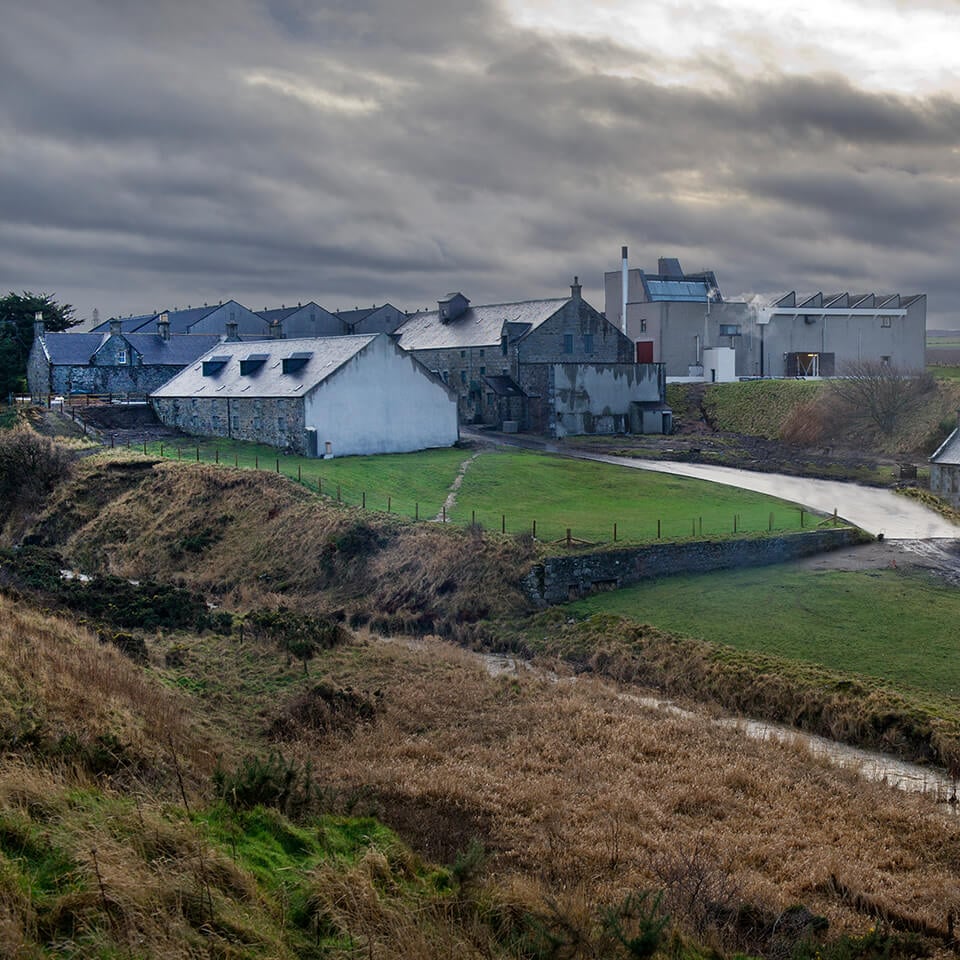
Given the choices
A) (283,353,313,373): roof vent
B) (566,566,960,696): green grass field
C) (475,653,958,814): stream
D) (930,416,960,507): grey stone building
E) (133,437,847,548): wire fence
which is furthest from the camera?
(283,353,313,373): roof vent

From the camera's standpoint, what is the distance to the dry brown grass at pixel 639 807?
38.5 feet

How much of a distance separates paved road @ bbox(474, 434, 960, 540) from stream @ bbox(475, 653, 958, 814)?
611 inches

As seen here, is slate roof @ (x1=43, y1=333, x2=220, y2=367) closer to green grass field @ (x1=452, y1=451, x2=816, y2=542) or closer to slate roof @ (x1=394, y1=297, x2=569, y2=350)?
slate roof @ (x1=394, y1=297, x2=569, y2=350)

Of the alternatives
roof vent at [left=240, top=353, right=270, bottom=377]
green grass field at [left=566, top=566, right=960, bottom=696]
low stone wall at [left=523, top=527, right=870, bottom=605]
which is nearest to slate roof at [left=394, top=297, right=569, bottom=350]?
roof vent at [left=240, top=353, right=270, bottom=377]

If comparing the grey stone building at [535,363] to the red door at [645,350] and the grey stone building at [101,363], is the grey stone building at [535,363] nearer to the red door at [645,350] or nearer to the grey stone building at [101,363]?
the red door at [645,350]

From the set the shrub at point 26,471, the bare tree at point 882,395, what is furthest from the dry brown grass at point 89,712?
the bare tree at point 882,395

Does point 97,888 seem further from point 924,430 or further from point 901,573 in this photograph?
point 924,430

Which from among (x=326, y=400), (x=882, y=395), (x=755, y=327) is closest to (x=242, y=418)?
(x=326, y=400)

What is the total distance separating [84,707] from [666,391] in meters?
61.2

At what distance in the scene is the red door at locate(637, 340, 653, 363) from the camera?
73.9 metres

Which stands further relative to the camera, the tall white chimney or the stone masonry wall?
the tall white chimney

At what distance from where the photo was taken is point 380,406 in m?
46.3

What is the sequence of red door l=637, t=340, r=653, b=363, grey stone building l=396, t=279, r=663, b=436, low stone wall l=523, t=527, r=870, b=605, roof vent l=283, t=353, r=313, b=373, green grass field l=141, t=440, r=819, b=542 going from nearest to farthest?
low stone wall l=523, t=527, r=870, b=605
green grass field l=141, t=440, r=819, b=542
roof vent l=283, t=353, r=313, b=373
grey stone building l=396, t=279, r=663, b=436
red door l=637, t=340, r=653, b=363

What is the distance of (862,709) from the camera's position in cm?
1859
